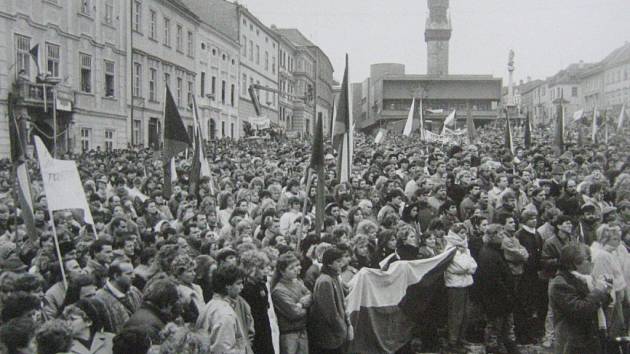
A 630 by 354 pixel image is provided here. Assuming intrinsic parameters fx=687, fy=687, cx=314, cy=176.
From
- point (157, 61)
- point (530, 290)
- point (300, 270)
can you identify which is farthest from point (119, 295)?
point (157, 61)

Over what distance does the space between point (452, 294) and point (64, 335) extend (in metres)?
5.07

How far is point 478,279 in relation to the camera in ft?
26.6

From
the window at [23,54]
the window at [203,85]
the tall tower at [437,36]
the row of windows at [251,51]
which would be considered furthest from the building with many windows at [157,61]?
the tall tower at [437,36]

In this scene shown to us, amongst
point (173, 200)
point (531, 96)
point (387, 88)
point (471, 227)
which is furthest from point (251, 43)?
point (531, 96)

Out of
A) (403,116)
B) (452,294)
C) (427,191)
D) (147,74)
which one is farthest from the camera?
(403,116)

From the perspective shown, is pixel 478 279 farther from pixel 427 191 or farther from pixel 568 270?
pixel 427 191

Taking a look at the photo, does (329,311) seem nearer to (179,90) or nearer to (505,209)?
(505,209)

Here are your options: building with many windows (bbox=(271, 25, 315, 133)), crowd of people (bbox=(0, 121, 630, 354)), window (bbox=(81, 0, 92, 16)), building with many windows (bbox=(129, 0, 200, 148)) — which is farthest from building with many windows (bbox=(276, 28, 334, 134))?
crowd of people (bbox=(0, 121, 630, 354))

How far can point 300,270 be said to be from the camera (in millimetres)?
7234

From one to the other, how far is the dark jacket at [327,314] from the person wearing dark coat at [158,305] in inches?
68.5

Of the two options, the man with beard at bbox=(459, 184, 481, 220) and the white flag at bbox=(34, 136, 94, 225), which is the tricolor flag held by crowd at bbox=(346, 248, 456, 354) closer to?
the man with beard at bbox=(459, 184, 481, 220)

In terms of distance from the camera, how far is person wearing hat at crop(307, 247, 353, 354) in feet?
21.1

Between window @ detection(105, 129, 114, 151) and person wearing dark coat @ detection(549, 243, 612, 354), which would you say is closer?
person wearing dark coat @ detection(549, 243, 612, 354)

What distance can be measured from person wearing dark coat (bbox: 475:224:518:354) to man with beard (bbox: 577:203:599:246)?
1784mm
